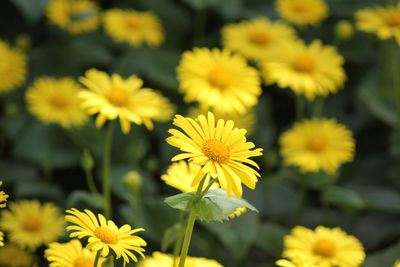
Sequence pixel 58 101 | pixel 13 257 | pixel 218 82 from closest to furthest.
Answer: pixel 13 257
pixel 218 82
pixel 58 101

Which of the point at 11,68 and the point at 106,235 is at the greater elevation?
the point at 11,68

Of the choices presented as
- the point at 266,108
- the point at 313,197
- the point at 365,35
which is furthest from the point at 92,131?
the point at 365,35

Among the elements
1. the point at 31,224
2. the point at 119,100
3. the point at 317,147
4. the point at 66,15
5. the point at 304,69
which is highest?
the point at 66,15

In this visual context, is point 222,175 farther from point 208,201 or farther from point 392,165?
point 392,165

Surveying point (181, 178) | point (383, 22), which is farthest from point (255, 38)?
point (181, 178)

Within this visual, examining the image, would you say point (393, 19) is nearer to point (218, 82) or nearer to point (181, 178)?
point (218, 82)

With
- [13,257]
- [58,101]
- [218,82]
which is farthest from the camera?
[58,101]

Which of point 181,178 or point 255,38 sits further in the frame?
point 255,38
